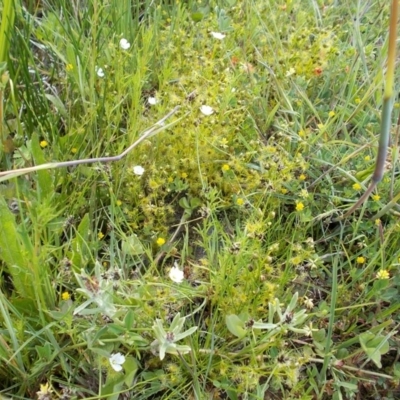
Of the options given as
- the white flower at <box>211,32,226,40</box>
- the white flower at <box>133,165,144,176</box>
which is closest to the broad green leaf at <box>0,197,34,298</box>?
the white flower at <box>133,165,144,176</box>

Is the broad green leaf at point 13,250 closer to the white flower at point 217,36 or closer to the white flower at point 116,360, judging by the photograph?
the white flower at point 116,360

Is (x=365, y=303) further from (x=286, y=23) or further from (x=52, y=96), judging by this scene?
(x=286, y=23)

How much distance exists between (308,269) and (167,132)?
560 mm

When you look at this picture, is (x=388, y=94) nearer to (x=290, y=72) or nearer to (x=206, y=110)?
(x=206, y=110)

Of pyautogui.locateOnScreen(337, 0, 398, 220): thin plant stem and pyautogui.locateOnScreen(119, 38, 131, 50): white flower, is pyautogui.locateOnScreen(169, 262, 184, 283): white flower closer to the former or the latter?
pyautogui.locateOnScreen(337, 0, 398, 220): thin plant stem

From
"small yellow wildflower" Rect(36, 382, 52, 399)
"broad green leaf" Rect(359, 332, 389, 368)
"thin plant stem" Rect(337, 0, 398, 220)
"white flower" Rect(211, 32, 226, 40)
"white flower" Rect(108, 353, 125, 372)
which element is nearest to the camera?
"thin plant stem" Rect(337, 0, 398, 220)

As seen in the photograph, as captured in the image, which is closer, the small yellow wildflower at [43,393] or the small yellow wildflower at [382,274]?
the small yellow wildflower at [43,393]

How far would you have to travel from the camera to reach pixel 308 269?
133 cm

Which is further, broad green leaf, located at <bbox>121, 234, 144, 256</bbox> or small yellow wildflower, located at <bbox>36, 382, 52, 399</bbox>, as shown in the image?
broad green leaf, located at <bbox>121, 234, 144, 256</bbox>

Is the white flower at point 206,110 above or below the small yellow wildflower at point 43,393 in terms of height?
above

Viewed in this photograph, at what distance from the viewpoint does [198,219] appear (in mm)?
1414

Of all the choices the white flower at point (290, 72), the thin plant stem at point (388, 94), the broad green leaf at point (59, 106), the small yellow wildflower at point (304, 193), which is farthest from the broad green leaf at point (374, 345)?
the broad green leaf at point (59, 106)

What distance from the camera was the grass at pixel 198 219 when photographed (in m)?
1.09

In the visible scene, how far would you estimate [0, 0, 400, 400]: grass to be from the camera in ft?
3.58
